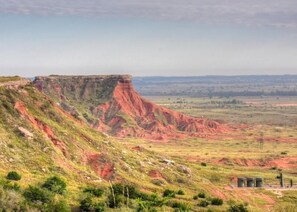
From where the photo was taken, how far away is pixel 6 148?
45.1 m

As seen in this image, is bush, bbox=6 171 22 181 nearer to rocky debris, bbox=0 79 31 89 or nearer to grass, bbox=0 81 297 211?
grass, bbox=0 81 297 211

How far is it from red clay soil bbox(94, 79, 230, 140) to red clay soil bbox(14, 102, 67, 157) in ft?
304

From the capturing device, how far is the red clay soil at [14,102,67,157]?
52.1 metres

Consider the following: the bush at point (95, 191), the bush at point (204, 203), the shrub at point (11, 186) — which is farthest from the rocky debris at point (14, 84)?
the bush at point (204, 203)

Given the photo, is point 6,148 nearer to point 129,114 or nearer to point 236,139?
point 236,139

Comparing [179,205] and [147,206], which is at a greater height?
[147,206]

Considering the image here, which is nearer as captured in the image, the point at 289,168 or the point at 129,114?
the point at 289,168

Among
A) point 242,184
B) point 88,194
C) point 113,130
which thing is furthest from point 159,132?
point 88,194

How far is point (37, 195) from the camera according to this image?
34000 mm

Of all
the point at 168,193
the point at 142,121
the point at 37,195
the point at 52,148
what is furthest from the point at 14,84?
the point at 142,121

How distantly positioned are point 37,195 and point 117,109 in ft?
431

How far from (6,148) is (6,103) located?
29.2 feet

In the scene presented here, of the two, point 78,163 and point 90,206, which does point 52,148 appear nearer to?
point 78,163

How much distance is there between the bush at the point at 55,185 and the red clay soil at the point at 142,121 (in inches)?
4267
